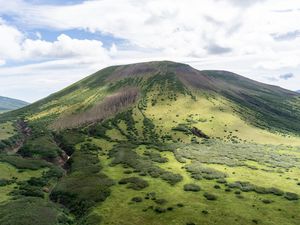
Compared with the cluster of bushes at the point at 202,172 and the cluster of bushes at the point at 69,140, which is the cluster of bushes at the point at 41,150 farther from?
the cluster of bushes at the point at 202,172

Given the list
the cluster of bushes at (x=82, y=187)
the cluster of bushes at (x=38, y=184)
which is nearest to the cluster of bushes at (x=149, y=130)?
the cluster of bushes at (x=82, y=187)

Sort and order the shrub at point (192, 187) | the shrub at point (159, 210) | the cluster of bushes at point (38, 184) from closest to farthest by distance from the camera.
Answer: the shrub at point (159, 210) → the cluster of bushes at point (38, 184) → the shrub at point (192, 187)

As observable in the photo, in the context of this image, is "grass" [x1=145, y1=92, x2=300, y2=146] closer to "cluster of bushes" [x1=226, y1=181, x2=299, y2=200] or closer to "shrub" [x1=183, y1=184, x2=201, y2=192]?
"cluster of bushes" [x1=226, y1=181, x2=299, y2=200]

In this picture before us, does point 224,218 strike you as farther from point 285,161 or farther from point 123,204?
point 285,161

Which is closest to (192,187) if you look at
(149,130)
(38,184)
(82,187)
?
(82,187)

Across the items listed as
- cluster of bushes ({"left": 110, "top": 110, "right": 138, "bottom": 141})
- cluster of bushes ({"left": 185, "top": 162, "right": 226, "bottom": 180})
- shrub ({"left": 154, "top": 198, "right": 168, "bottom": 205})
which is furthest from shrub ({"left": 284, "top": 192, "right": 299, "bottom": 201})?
cluster of bushes ({"left": 110, "top": 110, "right": 138, "bottom": 141})

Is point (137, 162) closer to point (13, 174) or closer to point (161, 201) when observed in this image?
point (161, 201)

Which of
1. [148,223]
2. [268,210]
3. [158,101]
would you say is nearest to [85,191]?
[148,223]
